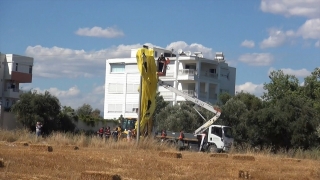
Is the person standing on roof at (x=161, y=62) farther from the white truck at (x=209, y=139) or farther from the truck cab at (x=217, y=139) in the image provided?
the truck cab at (x=217, y=139)

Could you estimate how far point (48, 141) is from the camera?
38.0m

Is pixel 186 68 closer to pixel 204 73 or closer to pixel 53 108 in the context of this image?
pixel 204 73

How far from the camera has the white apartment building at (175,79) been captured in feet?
285

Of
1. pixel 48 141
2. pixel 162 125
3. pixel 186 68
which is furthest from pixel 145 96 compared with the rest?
pixel 186 68

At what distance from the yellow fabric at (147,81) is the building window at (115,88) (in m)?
52.6

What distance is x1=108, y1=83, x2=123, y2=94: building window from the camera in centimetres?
9494

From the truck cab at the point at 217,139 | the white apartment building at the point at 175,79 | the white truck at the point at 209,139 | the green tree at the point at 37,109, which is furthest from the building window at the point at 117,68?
the truck cab at the point at 217,139

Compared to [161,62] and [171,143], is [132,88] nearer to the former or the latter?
[171,143]

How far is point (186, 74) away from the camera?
8644cm

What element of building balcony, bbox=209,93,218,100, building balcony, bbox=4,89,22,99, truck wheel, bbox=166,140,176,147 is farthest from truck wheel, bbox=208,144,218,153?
building balcony, bbox=209,93,218,100

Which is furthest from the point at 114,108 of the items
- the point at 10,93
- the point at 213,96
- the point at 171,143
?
the point at 171,143

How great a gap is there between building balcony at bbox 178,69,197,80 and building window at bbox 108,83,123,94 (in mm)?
12124

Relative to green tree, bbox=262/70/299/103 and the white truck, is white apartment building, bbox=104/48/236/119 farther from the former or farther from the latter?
the white truck

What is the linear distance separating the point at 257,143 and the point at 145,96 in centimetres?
1411
